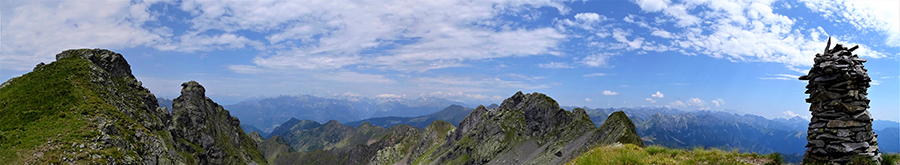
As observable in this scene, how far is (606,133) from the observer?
8300 cm

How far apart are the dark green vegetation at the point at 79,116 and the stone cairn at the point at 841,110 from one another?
67.7 metres

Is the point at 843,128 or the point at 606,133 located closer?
the point at 843,128

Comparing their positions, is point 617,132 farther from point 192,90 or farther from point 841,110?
point 192,90

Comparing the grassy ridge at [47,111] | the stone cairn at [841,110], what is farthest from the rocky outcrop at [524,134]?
the grassy ridge at [47,111]

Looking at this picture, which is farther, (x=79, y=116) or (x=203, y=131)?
(x=203, y=131)

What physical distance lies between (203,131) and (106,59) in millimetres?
43163

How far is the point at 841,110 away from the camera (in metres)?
13.9

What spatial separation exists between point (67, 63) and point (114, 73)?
53.7 feet

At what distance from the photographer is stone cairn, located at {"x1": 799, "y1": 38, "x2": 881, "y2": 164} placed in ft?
44.9

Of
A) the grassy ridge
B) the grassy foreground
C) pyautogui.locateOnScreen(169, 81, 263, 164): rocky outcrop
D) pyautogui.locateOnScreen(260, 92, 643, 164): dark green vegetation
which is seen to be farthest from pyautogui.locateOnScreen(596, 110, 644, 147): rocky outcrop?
pyautogui.locateOnScreen(169, 81, 263, 164): rocky outcrop

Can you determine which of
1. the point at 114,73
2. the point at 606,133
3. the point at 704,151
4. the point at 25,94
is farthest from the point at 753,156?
the point at 114,73

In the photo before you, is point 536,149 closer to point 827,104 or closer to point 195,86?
point 827,104

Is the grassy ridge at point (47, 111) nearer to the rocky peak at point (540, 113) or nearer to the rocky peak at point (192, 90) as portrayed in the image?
the rocky peak at point (192, 90)

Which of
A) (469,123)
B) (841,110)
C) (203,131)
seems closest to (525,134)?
(469,123)
